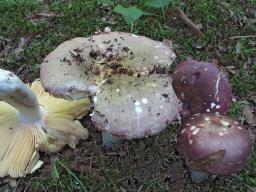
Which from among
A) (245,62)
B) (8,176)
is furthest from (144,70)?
(245,62)

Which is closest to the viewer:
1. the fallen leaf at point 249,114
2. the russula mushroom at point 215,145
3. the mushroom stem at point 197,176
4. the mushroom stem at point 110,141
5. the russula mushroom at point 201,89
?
the russula mushroom at point 215,145

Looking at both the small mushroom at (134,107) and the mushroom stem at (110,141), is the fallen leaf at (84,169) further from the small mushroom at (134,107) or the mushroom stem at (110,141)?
the small mushroom at (134,107)

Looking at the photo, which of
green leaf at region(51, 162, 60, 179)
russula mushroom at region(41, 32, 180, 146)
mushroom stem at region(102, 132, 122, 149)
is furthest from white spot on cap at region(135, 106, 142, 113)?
green leaf at region(51, 162, 60, 179)

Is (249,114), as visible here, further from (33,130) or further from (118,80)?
(33,130)

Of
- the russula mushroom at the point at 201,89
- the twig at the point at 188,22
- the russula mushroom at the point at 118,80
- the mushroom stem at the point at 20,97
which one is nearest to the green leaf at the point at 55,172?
the mushroom stem at the point at 20,97

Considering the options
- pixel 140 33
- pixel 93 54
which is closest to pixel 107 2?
pixel 140 33

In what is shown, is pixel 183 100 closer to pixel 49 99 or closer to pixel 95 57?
pixel 95 57
